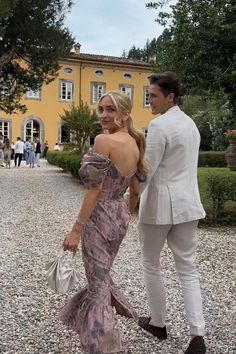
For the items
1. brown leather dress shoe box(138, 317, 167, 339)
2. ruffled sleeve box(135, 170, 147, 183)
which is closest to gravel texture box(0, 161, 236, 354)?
brown leather dress shoe box(138, 317, 167, 339)

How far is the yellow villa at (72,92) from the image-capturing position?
41.0 metres

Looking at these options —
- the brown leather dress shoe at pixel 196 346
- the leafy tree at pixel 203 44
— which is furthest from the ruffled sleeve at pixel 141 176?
the leafy tree at pixel 203 44

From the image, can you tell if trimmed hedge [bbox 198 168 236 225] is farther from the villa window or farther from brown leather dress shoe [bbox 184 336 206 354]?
the villa window

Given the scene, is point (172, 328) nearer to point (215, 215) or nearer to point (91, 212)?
point (91, 212)

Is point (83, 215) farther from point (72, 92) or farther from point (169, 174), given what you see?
point (72, 92)

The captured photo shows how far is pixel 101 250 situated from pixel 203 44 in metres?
7.65

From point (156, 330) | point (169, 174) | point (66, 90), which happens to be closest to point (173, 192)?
point (169, 174)

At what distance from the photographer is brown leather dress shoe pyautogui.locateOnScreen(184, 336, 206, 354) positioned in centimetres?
300

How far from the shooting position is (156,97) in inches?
123

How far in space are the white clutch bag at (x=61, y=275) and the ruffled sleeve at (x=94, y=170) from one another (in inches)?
17.3

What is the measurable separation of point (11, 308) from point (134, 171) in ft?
5.83

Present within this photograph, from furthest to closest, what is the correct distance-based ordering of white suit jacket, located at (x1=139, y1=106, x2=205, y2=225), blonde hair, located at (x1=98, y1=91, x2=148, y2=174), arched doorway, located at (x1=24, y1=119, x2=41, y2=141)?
arched doorway, located at (x1=24, y1=119, x2=41, y2=141)
white suit jacket, located at (x1=139, y1=106, x2=205, y2=225)
blonde hair, located at (x1=98, y1=91, x2=148, y2=174)

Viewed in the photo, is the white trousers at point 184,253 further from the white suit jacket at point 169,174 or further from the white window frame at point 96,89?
the white window frame at point 96,89

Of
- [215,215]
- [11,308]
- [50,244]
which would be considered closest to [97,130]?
[215,215]
